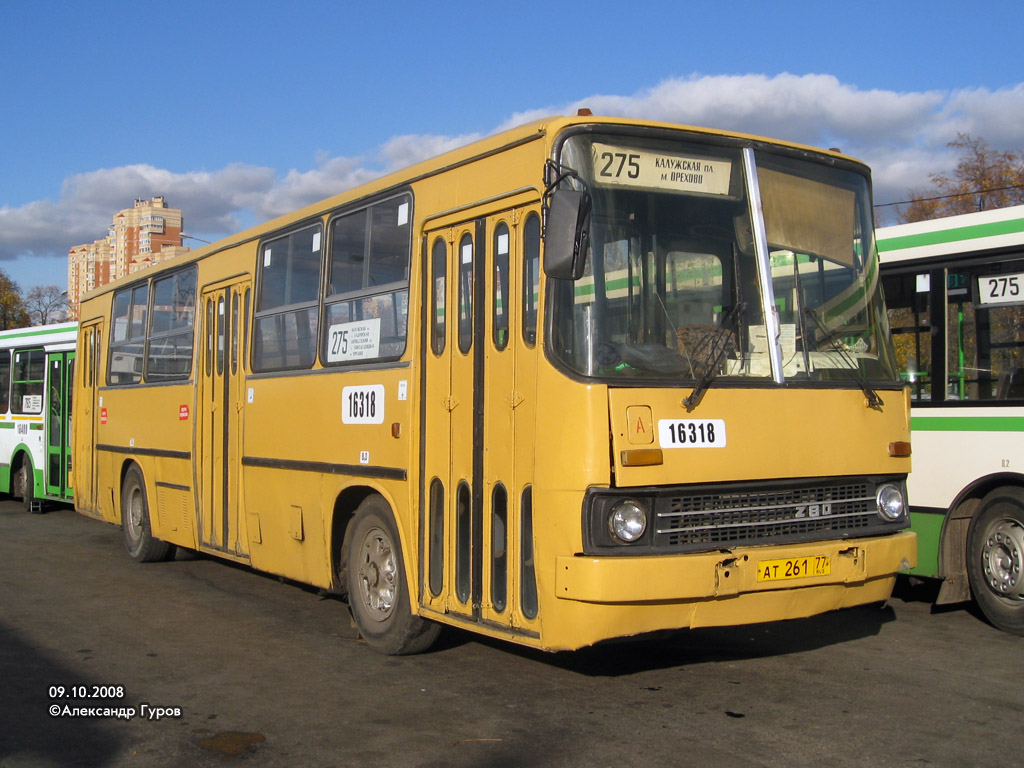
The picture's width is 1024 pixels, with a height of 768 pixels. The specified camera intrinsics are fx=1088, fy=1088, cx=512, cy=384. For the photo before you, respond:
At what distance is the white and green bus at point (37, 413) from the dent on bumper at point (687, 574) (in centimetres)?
1405

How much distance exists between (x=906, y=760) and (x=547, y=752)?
1678 millimetres

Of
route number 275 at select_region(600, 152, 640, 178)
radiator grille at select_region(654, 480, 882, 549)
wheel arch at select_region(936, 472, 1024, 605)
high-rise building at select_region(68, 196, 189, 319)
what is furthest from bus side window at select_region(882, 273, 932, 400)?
high-rise building at select_region(68, 196, 189, 319)

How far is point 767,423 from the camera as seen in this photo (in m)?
5.96

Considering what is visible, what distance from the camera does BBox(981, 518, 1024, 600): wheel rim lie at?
8.17m

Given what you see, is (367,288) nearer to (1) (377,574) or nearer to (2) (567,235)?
(1) (377,574)

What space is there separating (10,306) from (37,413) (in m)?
55.5

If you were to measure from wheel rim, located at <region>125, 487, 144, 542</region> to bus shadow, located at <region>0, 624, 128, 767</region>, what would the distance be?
5167 millimetres

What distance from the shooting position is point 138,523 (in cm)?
1255

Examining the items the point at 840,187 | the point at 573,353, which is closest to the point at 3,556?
the point at 573,353

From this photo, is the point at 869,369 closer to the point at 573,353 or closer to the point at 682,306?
the point at 682,306

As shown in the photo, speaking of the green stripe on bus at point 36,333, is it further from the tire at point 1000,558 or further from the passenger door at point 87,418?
the tire at point 1000,558

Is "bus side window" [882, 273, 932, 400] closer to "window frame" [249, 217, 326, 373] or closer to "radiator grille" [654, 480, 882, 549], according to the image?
"radiator grille" [654, 480, 882, 549]

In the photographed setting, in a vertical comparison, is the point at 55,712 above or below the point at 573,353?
below

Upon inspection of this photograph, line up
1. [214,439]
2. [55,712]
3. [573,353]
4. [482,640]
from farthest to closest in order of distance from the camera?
[214,439]
[482,640]
[55,712]
[573,353]
